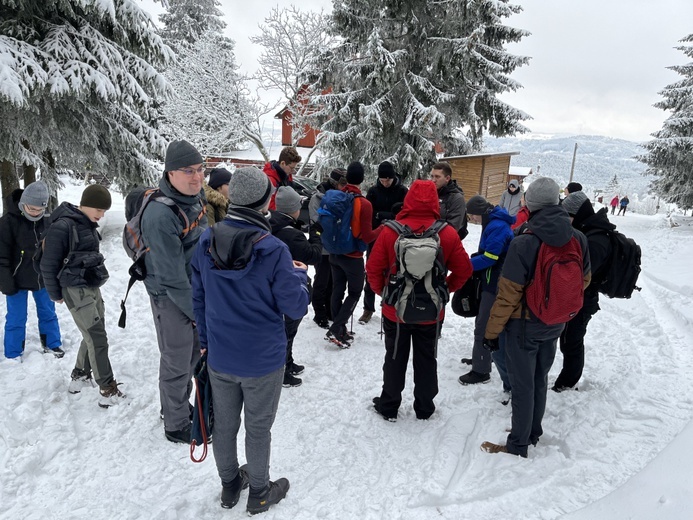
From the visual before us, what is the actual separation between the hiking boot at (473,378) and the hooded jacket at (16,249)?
16.1 feet

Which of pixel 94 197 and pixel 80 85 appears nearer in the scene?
pixel 94 197

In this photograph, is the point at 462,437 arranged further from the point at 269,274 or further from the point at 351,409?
the point at 269,274

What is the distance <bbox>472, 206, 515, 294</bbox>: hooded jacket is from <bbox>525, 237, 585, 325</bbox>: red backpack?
0.92 meters

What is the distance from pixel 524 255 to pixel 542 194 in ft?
1.64

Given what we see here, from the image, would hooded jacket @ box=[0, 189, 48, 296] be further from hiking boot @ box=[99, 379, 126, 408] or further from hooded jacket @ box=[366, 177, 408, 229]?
hooded jacket @ box=[366, 177, 408, 229]

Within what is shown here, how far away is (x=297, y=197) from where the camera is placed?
157 inches

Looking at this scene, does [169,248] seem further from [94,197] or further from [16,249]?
[16,249]

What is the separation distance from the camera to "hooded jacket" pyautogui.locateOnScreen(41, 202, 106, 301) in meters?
3.66

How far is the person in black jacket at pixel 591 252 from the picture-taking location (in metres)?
3.98

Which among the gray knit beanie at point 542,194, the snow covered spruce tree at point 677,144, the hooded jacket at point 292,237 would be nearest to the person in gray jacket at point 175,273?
the hooded jacket at point 292,237

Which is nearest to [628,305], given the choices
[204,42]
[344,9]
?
[344,9]

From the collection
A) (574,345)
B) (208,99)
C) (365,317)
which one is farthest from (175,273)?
(208,99)

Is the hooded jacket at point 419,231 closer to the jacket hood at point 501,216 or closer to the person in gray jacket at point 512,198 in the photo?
the jacket hood at point 501,216

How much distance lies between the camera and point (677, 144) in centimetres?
1845
